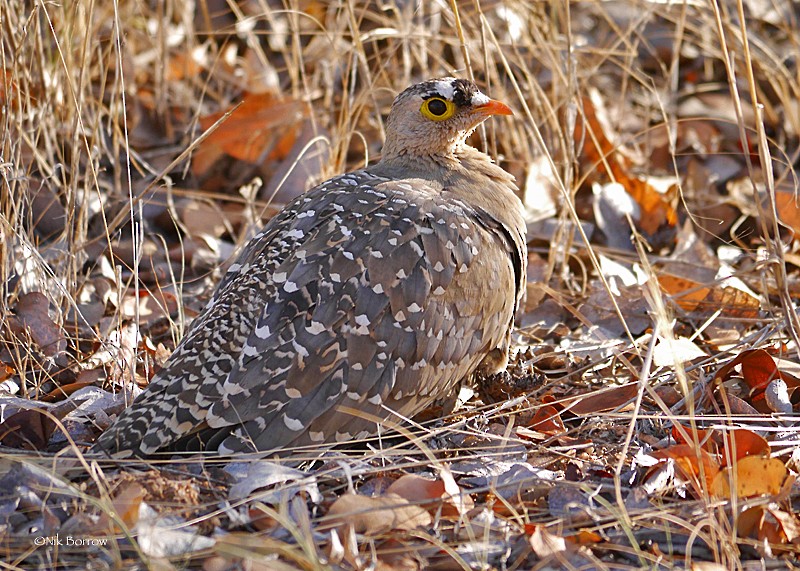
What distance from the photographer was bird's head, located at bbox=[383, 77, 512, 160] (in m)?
3.75

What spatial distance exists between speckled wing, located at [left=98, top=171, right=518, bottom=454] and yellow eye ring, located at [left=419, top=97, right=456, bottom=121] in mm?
402

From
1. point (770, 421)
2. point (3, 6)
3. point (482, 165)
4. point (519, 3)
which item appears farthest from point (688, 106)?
point (3, 6)

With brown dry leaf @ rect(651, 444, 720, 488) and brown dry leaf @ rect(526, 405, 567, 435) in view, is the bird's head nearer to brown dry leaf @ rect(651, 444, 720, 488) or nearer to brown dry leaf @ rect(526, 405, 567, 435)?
brown dry leaf @ rect(526, 405, 567, 435)

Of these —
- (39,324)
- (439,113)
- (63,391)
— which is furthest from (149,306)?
(439,113)

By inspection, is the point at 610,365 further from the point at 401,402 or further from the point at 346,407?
the point at 346,407

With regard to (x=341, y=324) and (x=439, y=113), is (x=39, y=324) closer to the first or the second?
(x=341, y=324)

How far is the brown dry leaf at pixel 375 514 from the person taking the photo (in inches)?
105

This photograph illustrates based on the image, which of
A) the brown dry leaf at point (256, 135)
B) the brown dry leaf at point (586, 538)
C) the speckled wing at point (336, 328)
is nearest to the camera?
the brown dry leaf at point (586, 538)

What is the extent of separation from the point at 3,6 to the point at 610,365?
9.20 feet

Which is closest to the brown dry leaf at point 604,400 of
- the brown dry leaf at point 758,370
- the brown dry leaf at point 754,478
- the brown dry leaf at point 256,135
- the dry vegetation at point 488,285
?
the dry vegetation at point 488,285

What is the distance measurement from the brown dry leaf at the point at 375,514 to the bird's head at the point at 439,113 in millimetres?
1577

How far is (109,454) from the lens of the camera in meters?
3.00

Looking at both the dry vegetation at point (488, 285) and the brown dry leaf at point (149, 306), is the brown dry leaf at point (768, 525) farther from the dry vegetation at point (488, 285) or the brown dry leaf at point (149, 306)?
the brown dry leaf at point (149, 306)

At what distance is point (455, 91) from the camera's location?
3.75 meters
